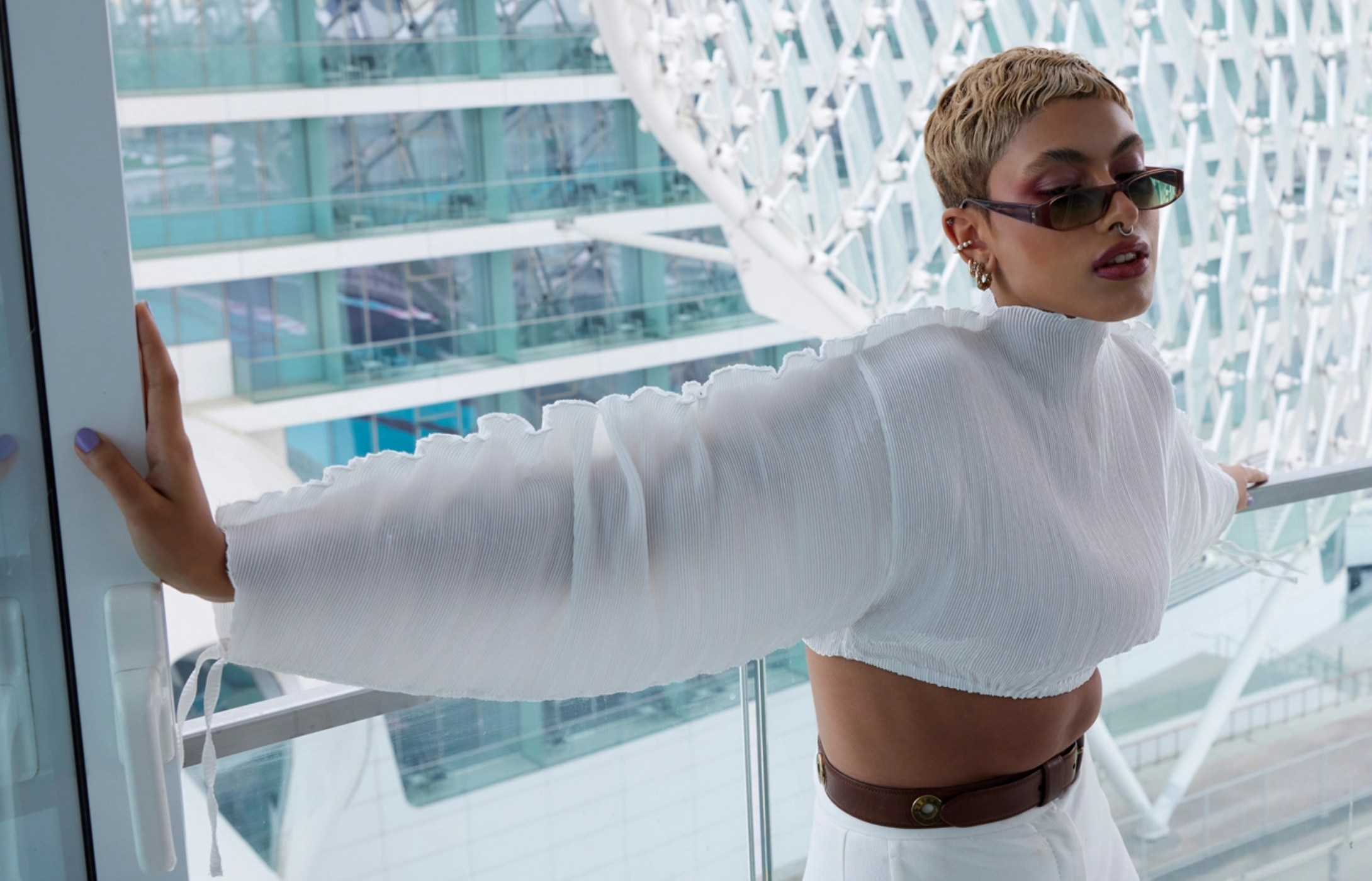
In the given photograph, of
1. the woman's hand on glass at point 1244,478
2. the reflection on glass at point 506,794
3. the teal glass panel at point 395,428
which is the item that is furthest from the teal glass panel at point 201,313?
the woman's hand on glass at point 1244,478

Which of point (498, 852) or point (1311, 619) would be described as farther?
point (1311, 619)

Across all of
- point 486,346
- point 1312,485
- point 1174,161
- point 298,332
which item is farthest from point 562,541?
point 486,346

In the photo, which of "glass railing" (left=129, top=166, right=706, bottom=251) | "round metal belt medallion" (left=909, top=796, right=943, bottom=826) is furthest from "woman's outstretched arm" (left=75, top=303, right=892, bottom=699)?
"glass railing" (left=129, top=166, right=706, bottom=251)

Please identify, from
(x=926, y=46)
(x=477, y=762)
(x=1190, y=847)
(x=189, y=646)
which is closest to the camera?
(x=477, y=762)

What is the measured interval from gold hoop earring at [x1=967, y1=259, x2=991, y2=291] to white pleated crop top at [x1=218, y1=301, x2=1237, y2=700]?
0.04m

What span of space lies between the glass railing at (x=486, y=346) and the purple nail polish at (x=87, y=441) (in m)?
7.83

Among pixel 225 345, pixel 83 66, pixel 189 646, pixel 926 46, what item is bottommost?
pixel 189 646

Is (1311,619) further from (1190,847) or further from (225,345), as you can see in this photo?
(225,345)

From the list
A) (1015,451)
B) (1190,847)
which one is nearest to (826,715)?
(1015,451)

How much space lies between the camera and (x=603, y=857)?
2.61 ft

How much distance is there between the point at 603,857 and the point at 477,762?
0.11m

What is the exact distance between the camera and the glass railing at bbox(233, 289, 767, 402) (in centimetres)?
823

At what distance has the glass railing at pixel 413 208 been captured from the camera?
792 centimetres

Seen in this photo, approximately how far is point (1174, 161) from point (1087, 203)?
3.73 meters
